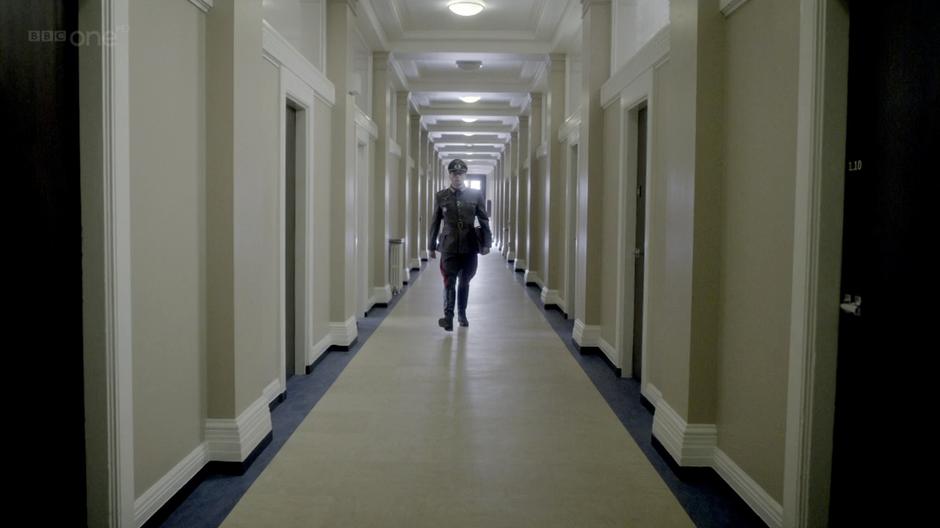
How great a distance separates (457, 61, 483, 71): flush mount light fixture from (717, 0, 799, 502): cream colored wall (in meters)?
8.57

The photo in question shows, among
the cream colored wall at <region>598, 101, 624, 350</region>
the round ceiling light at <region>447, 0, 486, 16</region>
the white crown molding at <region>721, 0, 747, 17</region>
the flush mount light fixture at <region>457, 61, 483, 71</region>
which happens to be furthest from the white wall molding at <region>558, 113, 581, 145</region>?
the white crown molding at <region>721, 0, 747, 17</region>

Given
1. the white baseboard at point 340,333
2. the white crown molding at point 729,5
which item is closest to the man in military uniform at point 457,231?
the white baseboard at point 340,333

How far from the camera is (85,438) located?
8.34 feet

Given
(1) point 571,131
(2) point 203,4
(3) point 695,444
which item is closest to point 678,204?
(3) point 695,444

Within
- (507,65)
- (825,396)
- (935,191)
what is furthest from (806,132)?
(507,65)

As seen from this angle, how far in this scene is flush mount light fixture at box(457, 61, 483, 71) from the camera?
38.3 feet

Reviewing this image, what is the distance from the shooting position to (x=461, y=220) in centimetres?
790

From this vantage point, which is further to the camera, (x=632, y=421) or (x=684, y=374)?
(x=632, y=421)

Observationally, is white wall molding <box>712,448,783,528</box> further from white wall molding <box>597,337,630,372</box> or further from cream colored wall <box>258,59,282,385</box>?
cream colored wall <box>258,59,282,385</box>

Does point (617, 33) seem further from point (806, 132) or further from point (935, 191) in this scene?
point (935, 191)

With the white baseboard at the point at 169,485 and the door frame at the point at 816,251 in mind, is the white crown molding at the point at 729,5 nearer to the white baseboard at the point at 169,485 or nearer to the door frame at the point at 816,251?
the door frame at the point at 816,251

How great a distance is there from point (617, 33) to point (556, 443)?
409 centimetres

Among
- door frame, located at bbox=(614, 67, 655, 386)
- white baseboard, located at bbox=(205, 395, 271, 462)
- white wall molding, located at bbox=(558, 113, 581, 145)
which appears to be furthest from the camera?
white wall molding, located at bbox=(558, 113, 581, 145)

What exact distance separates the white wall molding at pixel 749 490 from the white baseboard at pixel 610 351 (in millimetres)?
2372
